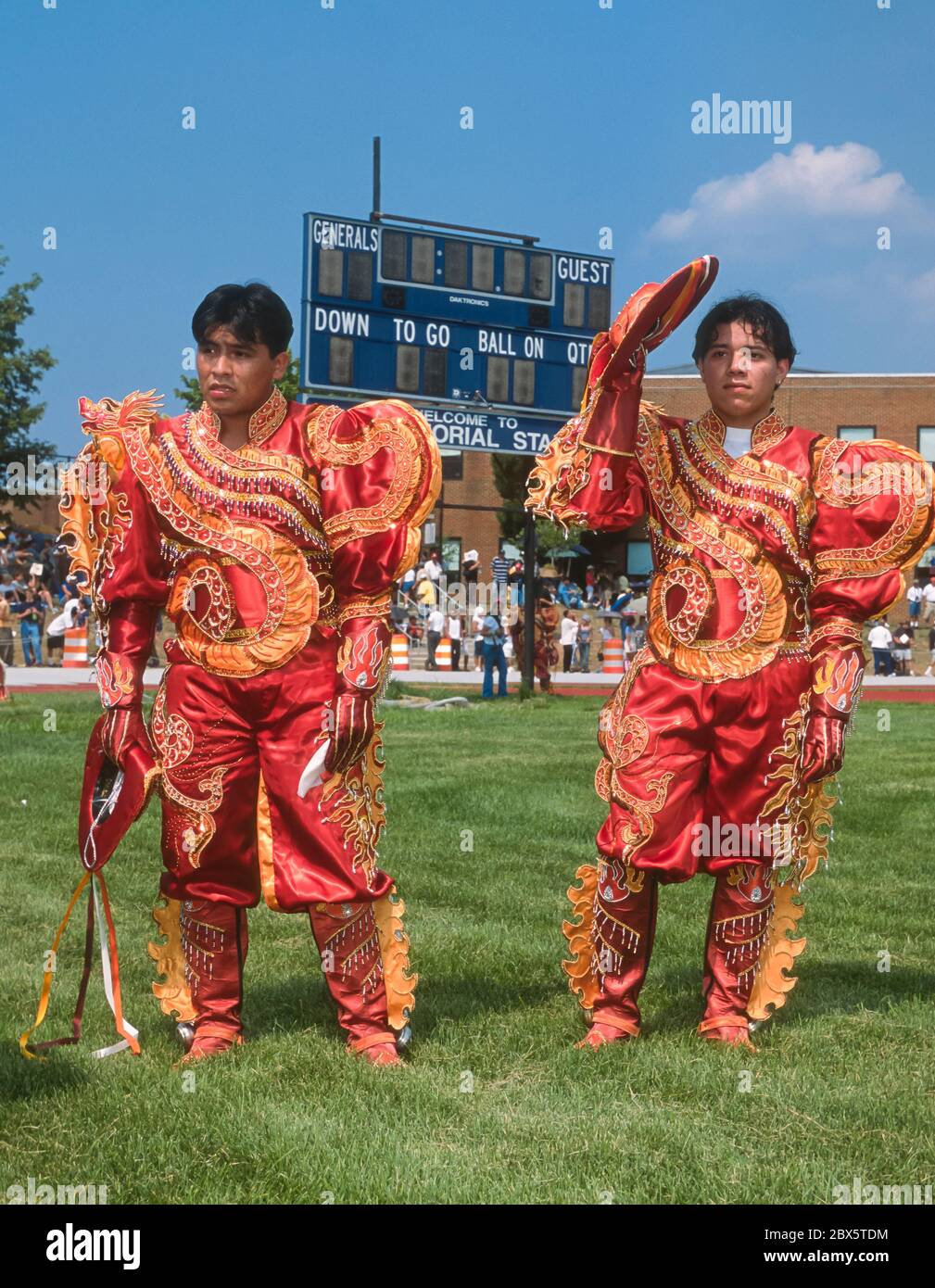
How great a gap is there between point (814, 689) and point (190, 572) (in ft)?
6.35

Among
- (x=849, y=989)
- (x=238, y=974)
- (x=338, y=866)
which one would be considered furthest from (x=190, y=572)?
(x=849, y=989)

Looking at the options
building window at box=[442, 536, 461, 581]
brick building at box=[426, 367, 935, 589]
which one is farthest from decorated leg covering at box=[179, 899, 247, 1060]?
brick building at box=[426, 367, 935, 589]

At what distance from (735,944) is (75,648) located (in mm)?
23092

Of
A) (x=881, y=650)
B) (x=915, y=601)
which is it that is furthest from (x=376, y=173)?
(x=915, y=601)

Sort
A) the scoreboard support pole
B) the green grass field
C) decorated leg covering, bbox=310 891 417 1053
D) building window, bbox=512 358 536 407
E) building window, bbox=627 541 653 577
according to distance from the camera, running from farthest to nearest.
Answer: building window, bbox=627 541 653 577, the scoreboard support pole, building window, bbox=512 358 536 407, decorated leg covering, bbox=310 891 417 1053, the green grass field

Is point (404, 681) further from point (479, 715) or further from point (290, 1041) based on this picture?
point (290, 1041)

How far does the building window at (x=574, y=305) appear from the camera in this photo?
1984 centimetres

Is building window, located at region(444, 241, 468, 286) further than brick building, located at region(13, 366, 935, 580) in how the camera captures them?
No

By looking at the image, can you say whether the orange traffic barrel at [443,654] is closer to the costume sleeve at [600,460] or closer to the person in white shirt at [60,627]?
the person in white shirt at [60,627]

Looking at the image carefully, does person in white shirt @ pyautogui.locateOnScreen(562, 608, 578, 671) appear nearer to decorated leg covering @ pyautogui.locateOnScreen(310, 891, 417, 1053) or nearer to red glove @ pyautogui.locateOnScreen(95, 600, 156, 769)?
decorated leg covering @ pyautogui.locateOnScreen(310, 891, 417, 1053)

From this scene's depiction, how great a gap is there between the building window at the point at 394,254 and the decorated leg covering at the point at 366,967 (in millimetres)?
14526

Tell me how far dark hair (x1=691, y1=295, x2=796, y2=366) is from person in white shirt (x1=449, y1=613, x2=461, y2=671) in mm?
23225

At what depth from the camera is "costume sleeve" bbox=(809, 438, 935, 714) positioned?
15.7ft

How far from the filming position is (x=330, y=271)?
59.1 feet
